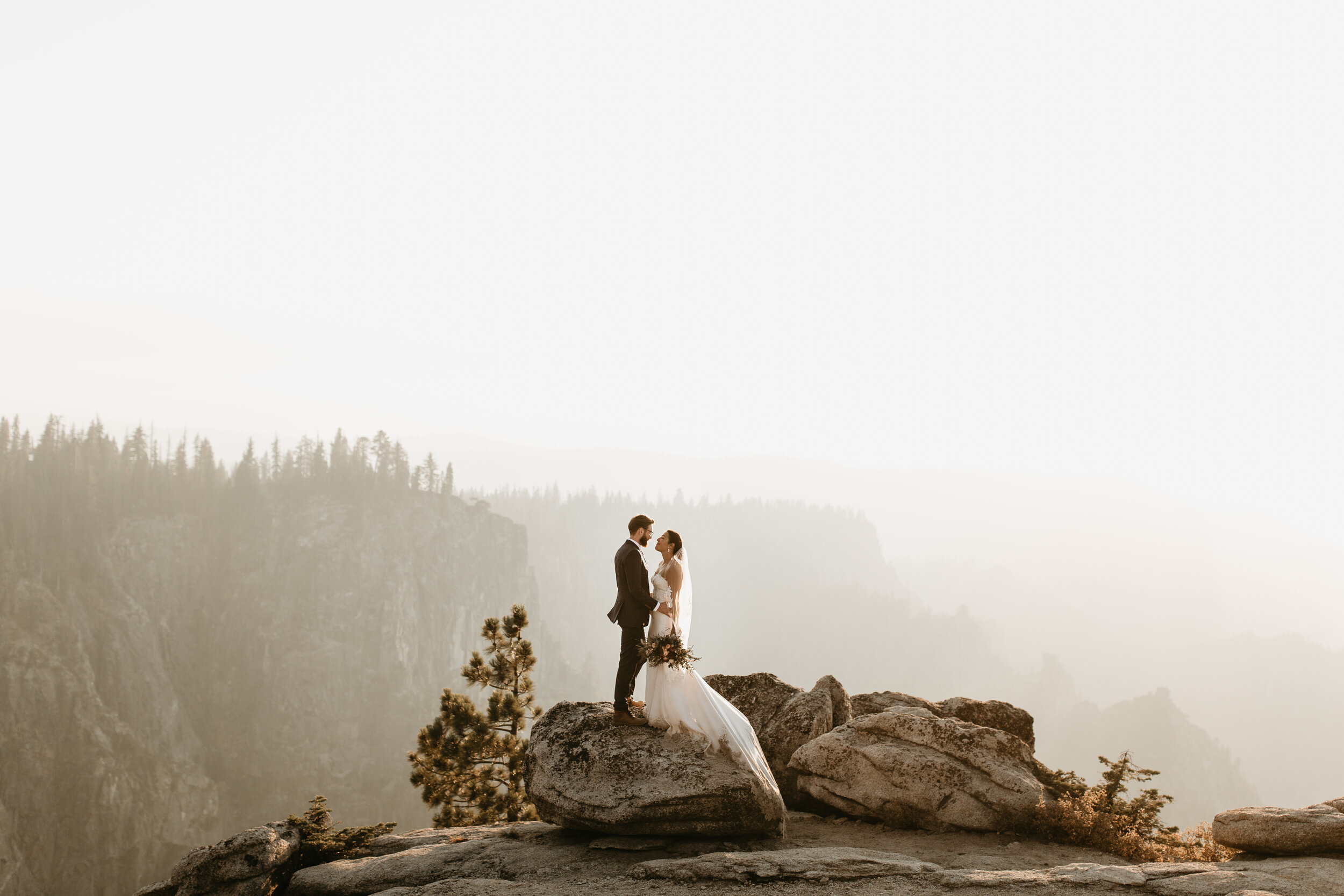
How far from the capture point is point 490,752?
62.4ft

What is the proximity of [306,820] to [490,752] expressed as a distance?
6.17 m

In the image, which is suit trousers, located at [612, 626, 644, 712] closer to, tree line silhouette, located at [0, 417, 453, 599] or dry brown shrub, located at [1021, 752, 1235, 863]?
dry brown shrub, located at [1021, 752, 1235, 863]

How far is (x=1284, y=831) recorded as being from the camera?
35.3ft

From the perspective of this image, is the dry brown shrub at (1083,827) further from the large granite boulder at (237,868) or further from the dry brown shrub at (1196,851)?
the large granite boulder at (237,868)

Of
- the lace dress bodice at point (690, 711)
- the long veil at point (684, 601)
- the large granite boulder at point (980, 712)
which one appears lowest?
the large granite boulder at point (980, 712)

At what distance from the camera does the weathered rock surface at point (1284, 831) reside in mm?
10586

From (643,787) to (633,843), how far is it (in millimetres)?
786

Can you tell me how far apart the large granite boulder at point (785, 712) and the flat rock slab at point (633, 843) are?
3586 mm

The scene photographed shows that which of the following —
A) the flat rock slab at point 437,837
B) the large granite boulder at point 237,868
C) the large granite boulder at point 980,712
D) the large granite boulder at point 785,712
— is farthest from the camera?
the large granite boulder at point 980,712

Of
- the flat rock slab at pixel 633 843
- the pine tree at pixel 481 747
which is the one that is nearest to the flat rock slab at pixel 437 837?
the flat rock slab at pixel 633 843

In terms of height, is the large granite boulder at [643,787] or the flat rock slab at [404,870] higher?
the large granite boulder at [643,787]

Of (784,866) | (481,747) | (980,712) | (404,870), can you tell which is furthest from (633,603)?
(481,747)

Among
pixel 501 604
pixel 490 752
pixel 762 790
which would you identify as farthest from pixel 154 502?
pixel 762 790

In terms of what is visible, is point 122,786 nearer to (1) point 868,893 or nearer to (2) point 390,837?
(2) point 390,837
